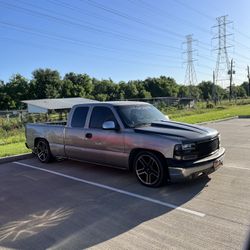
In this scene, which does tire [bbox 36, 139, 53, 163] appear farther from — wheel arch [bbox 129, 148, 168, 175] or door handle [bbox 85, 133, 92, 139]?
wheel arch [bbox 129, 148, 168, 175]

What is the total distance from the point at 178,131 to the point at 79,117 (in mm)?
2808

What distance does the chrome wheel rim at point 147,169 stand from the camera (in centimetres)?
624

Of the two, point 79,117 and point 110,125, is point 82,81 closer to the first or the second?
point 79,117

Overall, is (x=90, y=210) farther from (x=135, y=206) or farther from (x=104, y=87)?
(x=104, y=87)

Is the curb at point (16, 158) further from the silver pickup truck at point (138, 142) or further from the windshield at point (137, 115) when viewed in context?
the windshield at point (137, 115)

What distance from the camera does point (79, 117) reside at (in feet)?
26.5

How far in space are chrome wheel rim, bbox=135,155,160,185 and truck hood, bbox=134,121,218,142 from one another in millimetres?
545

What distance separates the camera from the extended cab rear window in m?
7.95

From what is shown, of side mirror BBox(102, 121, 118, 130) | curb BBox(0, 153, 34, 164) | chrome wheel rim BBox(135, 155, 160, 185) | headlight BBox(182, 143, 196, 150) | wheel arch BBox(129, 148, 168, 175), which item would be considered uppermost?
side mirror BBox(102, 121, 118, 130)

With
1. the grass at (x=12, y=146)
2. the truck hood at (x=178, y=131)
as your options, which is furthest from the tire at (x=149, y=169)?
the grass at (x=12, y=146)

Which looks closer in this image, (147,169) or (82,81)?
(147,169)

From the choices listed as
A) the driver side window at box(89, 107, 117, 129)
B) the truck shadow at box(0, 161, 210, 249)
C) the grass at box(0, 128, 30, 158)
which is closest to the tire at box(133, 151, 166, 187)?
the truck shadow at box(0, 161, 210, 249)

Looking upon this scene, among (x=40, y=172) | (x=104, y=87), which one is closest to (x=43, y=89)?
(x=104, y=87)

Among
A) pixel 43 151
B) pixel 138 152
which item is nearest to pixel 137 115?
pixel 138 152
